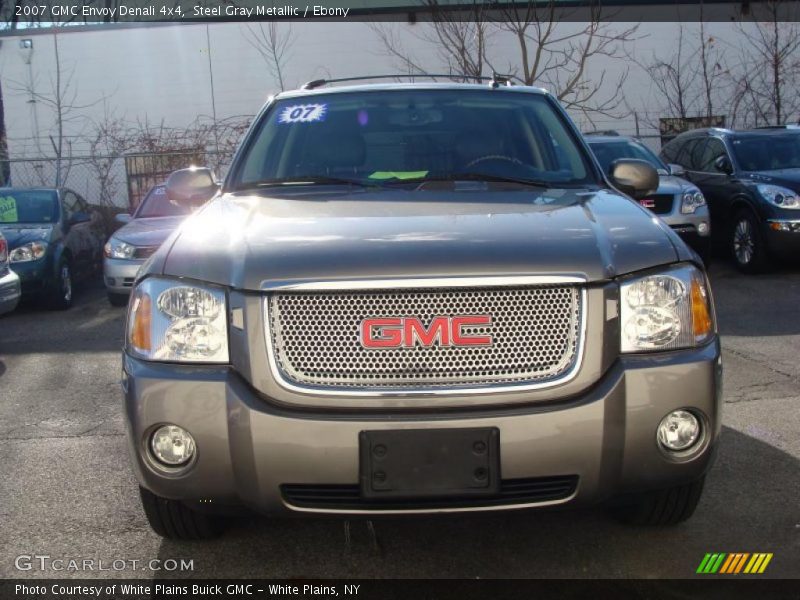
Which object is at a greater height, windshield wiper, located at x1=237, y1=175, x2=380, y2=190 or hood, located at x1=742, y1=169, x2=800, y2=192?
windshield wiper, located at x1=237, y1=175, x2=380, y2=190

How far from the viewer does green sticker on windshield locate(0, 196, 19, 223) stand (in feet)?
36.3

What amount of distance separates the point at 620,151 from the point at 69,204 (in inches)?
278

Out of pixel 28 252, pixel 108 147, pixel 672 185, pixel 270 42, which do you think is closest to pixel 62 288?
pixel 28 252

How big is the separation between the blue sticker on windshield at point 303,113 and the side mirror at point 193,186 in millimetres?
457

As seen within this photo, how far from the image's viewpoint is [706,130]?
11.7 m

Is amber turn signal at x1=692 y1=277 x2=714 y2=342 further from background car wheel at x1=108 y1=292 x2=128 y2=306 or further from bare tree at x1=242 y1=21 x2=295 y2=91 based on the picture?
bare tree at x1=242 y1=21 x2=295 y2=91

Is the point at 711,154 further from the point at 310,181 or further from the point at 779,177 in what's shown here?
the point at 310,181

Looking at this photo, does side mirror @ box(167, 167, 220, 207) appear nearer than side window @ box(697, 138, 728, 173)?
Yes

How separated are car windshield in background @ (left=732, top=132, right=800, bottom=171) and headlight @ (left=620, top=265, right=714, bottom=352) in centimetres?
841

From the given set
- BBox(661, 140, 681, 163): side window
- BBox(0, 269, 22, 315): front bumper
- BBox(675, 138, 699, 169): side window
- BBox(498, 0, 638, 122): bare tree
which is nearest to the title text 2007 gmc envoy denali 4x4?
BBox(0, 269, 22, 315): front bumper

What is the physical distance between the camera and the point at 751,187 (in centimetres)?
1024

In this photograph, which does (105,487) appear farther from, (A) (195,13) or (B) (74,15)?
(B) (74,15)

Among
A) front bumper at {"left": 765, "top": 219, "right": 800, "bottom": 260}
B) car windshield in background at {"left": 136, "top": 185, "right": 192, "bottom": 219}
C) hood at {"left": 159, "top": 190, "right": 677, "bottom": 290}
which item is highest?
hood at {"left": 159, "top": 190, "right": 677, "bottom": 290}

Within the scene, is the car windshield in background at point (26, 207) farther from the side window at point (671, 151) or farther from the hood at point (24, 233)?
the side window at point (671, 151)
